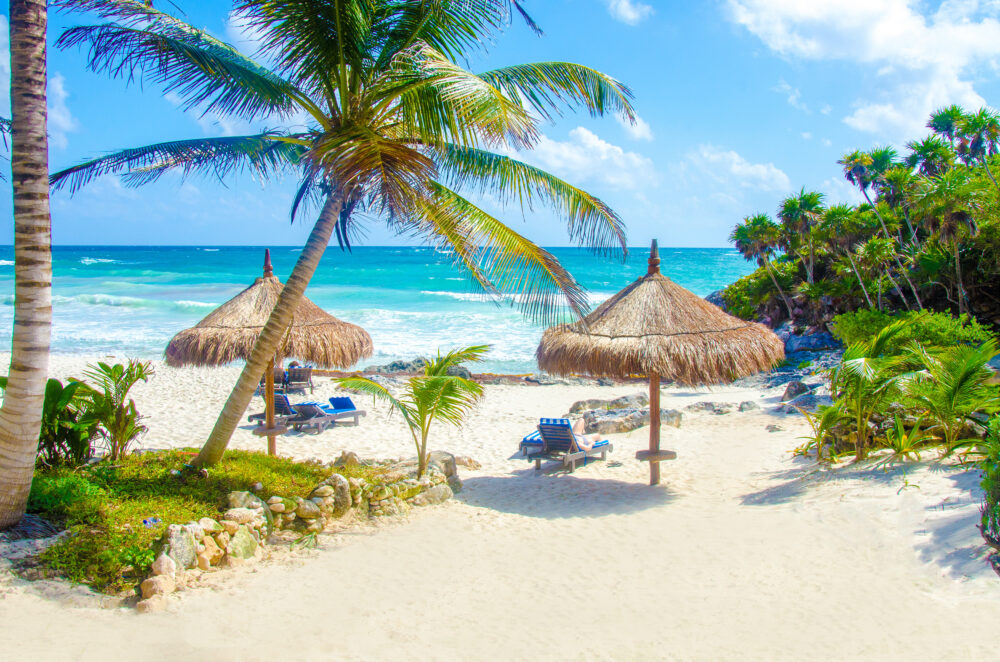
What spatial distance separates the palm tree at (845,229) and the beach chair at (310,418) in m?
16.3

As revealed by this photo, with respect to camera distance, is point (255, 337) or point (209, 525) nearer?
point (209, 525)

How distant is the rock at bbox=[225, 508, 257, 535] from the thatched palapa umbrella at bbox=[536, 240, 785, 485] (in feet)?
11.1

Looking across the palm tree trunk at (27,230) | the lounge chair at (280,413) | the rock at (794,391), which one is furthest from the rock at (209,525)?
the rock at (794,391)

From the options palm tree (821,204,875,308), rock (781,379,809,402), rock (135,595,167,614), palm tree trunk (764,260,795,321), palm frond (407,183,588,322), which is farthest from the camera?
palm tree trunk (764,260,795,321)

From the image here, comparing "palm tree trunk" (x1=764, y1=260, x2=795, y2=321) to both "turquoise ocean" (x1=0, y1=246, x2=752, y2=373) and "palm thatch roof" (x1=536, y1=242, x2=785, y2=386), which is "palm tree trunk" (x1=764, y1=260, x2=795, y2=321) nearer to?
"turquoise ocean" (x1=0, y1=246, x2=752, y2=373)

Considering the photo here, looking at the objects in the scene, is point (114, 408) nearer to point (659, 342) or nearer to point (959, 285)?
point (659, 342)

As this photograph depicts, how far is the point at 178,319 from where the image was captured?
27109 mm

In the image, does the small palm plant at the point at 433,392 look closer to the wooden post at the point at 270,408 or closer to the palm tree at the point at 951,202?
the wooden post at the point at 270,408

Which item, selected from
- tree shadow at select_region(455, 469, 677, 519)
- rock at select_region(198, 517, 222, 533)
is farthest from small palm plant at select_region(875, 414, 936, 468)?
rock at select_region(198, 517, 222, 533)

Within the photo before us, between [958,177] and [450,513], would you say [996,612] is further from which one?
[958,177]

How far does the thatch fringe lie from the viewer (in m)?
6.50

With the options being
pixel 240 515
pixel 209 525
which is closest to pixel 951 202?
pixel 240 515

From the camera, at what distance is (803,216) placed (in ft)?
74.8

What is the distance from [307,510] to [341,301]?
32500mm
